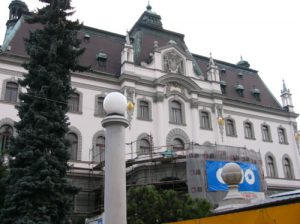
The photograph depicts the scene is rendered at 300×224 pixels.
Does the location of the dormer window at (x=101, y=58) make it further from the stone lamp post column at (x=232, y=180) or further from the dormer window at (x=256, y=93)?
the stone lamp post column at (x=232, y=180)

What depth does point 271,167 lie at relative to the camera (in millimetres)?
37156

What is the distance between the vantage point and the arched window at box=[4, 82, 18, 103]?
2739cm

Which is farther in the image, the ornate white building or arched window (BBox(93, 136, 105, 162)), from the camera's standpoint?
arched window (BBox(93, 136, 105, 162))

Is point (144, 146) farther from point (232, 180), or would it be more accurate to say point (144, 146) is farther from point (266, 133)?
point (232, 180)

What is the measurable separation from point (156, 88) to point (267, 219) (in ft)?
86.1

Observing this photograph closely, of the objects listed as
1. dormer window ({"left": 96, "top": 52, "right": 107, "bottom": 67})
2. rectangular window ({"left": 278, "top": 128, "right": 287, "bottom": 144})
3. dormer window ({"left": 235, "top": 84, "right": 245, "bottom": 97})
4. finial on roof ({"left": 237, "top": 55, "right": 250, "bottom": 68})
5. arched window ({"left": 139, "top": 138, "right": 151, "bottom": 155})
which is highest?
finial on roof ({"left": 237, "top": 55, "right": 250, "bottom": 68})

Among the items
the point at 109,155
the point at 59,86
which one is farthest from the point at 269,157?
the point at 109,155

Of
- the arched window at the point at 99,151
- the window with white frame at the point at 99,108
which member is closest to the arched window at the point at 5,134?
the arched window at the point at 99,151

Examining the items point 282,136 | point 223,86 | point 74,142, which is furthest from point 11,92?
point 282,136

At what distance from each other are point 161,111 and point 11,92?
11515 mm

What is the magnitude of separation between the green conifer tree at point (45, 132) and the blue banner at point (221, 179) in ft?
35.1

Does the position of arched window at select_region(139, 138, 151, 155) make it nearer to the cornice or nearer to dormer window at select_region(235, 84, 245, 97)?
the cornice

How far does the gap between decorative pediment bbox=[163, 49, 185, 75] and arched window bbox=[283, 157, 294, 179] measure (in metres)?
14.2

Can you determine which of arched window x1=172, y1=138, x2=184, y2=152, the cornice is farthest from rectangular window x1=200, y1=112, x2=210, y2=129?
the cornice
